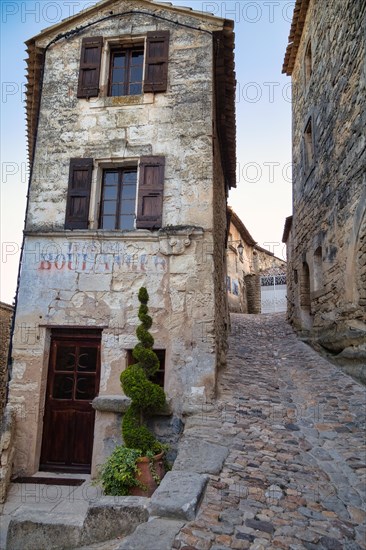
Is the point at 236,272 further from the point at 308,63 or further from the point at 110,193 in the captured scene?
the point at 110,193

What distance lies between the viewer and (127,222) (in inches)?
288

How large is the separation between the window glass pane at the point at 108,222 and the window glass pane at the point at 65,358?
218 centimetres

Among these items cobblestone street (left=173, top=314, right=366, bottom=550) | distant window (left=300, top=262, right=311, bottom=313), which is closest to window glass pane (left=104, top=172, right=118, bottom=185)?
cobblestone street (left=173, top=314, right=366, bottom=550)

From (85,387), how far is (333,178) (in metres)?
5.93

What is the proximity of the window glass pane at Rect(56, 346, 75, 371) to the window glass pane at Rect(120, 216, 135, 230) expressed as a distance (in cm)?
225

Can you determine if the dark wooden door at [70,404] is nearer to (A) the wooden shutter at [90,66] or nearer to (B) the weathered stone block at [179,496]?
(B) the weathered stone block at [179,496]

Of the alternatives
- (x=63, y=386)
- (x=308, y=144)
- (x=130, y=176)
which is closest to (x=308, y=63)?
(x=308, y=144)

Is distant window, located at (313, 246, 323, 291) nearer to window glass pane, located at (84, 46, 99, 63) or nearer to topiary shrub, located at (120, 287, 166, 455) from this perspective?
topiary shrub, located at (120, 287, 166, 455)

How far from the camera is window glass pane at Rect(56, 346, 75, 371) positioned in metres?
6.89

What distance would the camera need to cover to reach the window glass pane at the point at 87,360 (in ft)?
22.4

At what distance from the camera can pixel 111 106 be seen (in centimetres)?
770

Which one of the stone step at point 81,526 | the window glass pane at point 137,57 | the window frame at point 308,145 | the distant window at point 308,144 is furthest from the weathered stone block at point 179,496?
the distant window at point 308,144

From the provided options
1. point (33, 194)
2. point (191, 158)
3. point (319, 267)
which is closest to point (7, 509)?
point (33, 194)

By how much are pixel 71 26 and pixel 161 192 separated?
413cm
